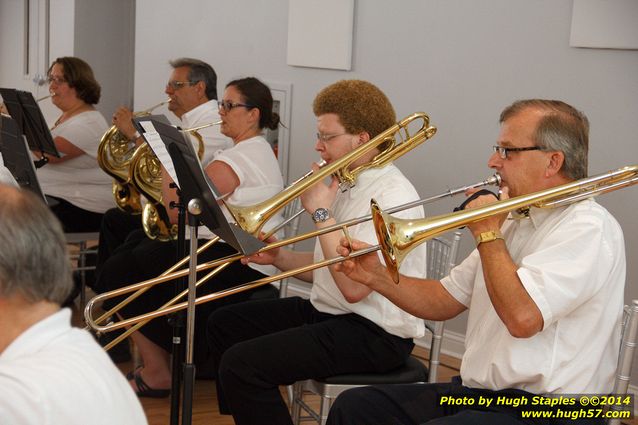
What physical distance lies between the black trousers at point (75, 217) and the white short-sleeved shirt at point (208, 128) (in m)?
0.70

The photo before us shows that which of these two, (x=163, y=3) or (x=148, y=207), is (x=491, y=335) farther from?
(x=163, y=3)

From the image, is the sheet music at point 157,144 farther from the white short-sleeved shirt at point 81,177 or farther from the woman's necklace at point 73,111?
the woman's necklace at point 73,111

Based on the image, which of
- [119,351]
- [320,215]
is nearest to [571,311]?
[320,215]

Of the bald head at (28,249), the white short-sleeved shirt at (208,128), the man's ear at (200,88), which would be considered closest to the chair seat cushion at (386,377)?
the bald head at (28,249)

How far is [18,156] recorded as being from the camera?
3.09 meters

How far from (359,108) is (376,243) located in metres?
0.48

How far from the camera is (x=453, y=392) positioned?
2.23m

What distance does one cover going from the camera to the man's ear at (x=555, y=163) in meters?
2.12

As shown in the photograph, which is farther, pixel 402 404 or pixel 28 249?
pixel 402 404

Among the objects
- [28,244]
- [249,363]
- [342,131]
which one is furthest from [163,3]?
[28,244]

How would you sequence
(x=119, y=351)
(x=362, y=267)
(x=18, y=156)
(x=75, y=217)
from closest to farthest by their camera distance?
1. (x=362, y=267)
2. (x=18, y=156)
3. (x=119, y=351)
4. (x=75, y=217)

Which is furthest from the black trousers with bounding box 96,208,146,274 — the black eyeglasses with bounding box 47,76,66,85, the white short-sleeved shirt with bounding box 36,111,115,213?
the black eyeglasses with bounding box 47,76,66,85

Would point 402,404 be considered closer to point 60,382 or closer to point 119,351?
point 60,382

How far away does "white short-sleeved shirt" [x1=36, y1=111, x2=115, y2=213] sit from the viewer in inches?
181
